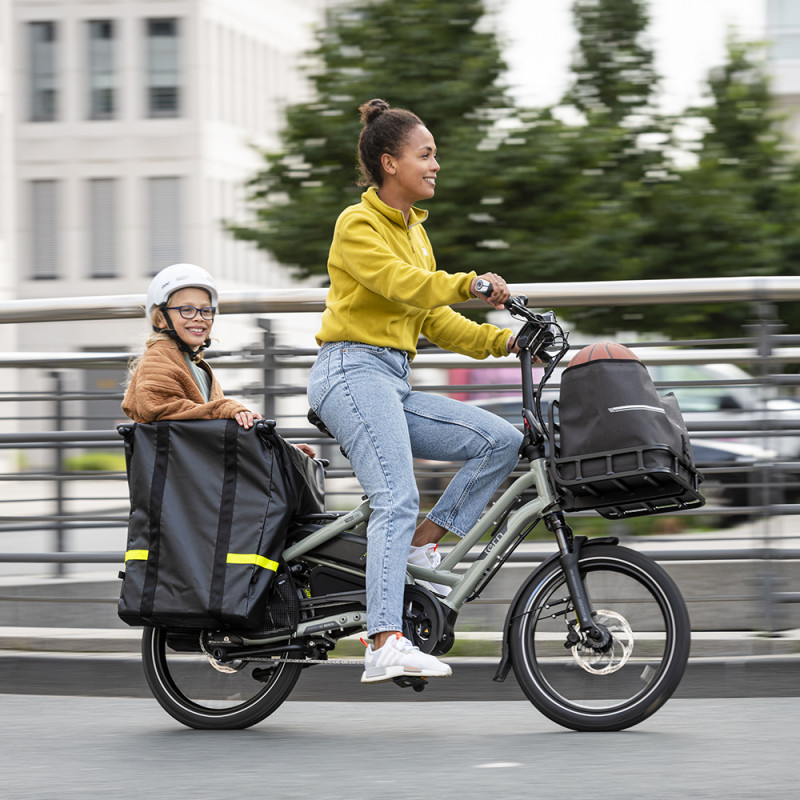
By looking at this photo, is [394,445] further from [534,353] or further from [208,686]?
[208,686]

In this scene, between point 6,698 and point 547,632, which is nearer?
point 547,632

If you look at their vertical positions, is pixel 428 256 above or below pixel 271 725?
above

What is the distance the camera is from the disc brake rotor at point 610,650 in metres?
5.52

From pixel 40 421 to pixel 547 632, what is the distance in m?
3.30

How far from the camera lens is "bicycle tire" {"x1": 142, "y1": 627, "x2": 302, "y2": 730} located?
5918 millimetres

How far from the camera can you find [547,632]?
5602mm

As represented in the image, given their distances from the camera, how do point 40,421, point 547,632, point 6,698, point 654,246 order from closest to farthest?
point 547,632
point 6,698
point 40,421
point 654,246

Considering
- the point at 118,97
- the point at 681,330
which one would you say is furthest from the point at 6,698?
the point at 118,97

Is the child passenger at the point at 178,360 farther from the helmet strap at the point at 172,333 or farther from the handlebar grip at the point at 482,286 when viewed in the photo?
the handlebar grip at the point at 482,286

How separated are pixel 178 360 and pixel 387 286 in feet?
2.89

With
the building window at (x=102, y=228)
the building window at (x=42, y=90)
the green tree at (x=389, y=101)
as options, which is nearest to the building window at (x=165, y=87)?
the building window at (x=102, y=228)

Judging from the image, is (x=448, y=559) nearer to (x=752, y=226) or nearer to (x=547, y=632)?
(x=547, y=632)

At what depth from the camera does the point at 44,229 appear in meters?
43.0

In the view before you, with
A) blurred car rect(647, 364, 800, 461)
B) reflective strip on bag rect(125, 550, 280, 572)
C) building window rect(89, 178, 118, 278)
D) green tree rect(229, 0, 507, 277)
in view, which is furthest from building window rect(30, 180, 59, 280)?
reflective strip on bag rect(125, 550, 280, 572)
